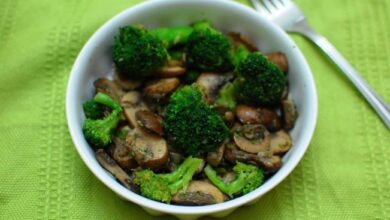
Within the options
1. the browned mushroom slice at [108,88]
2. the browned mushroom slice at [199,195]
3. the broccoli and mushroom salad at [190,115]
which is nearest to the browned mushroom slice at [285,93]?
the broccoli and mushroom salad at [190,115]

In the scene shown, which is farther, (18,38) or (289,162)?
(18,38)

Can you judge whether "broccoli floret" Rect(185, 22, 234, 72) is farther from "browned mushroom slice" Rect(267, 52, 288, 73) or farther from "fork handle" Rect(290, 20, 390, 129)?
"fork handle" Rect(290, 20, 390, 129)

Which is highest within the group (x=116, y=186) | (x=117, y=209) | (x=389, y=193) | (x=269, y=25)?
(x=269, y=25)

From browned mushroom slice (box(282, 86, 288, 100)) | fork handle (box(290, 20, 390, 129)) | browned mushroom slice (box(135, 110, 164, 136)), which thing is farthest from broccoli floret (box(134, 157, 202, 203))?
fork handle (box(290, 20, 390, 129))

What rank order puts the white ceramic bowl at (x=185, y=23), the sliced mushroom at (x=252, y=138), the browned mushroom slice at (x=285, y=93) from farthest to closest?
the browned mushroom slice at (x=285, y=93)
the sliced mushroom at (x=252, y=138)
the white ceramic bowl at (x=185, y=23)

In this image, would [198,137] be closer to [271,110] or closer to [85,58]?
[271,110]

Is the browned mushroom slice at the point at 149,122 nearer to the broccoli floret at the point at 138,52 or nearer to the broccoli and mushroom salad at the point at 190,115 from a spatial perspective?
the broccoli and mushroom salad at the point at 190,115

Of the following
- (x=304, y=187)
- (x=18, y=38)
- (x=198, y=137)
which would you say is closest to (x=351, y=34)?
(x=304, y=187)
